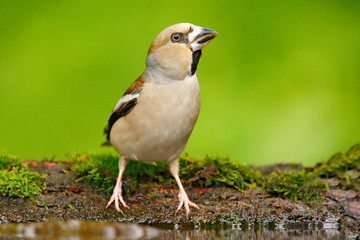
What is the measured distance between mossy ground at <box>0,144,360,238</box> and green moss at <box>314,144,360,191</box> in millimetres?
10

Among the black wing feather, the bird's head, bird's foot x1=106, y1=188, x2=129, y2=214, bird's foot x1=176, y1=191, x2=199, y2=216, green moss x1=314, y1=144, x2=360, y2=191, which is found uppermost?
the bird's head

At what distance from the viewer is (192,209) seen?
16.5ft

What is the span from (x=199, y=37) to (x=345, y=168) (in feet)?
8.18

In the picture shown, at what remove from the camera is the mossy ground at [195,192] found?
4828 millimetres

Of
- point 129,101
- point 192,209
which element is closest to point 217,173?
point 192,209

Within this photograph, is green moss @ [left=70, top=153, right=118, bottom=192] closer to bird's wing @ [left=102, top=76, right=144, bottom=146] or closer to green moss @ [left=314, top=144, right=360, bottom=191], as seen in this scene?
bird's wing @ [left=102, top=76, right=144, bottom=146]

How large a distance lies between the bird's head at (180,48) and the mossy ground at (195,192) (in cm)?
128

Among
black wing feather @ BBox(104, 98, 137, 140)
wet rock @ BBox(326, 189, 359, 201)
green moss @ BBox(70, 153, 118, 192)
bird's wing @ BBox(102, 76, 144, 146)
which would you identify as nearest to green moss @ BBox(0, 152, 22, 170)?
green moss @ BBox(70, 153, 118, 192)

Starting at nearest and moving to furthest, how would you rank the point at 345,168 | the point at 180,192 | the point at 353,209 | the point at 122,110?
the point at 353,209 < the point at 180,192 < the point at 122,110 < the point at 345,168

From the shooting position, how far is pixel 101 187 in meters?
5.60

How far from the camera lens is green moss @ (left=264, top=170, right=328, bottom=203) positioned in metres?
5.30

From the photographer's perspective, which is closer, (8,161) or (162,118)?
(162,118)

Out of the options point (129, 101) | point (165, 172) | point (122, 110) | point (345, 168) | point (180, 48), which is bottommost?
point (165, 172)

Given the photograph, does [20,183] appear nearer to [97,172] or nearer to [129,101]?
[97,172]
